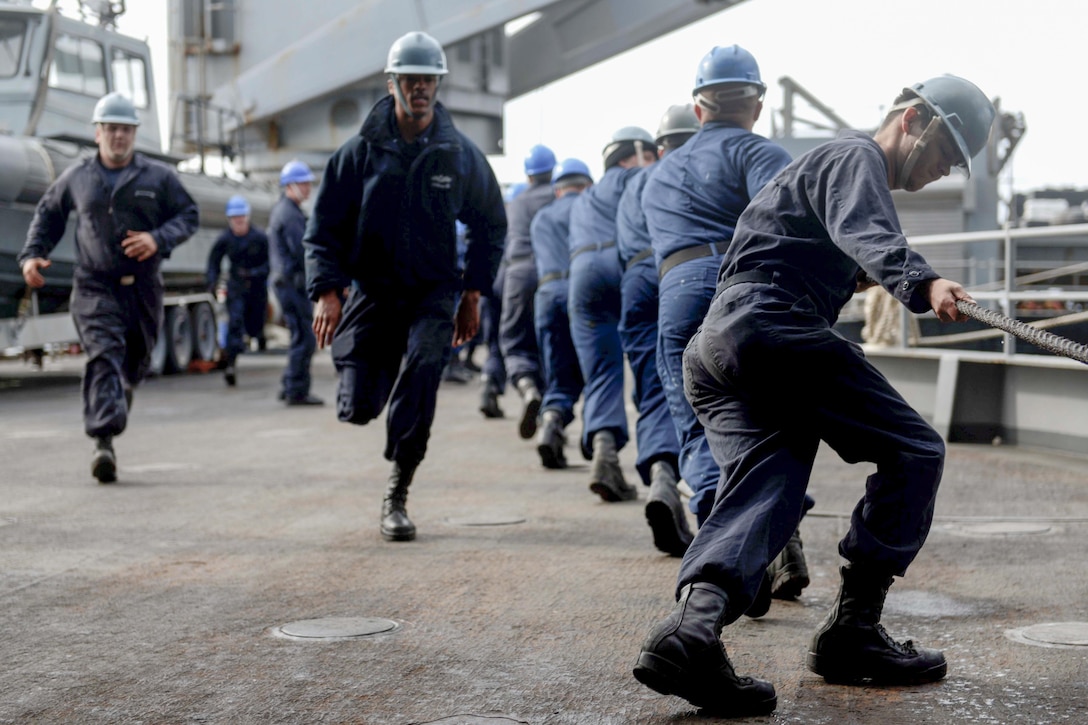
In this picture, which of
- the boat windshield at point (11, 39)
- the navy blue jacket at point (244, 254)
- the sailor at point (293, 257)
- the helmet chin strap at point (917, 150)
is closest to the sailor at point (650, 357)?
the helmet chin strap at point (917, 150)

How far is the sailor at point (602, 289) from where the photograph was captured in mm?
7844

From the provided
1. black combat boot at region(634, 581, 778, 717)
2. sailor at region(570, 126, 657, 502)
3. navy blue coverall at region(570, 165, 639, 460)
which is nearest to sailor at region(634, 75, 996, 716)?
black combat boot at region(634, 581, 778, 717)

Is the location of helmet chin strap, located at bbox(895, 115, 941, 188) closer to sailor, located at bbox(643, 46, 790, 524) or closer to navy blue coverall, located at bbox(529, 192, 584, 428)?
sailor, located at bbox(643, 46, 790, 524)

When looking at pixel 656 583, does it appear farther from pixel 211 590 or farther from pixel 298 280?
pixel 298 280

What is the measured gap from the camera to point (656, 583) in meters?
5.32

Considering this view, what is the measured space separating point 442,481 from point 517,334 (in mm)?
2890

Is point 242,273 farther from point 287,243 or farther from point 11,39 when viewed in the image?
point 287,243

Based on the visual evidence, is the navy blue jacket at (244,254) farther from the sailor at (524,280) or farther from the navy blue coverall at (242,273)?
the sailor at (524,280)

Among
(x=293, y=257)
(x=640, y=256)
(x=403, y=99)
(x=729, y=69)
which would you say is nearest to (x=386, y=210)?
(x=403, y=99)

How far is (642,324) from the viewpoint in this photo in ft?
22.0

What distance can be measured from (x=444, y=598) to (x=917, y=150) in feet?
7.52

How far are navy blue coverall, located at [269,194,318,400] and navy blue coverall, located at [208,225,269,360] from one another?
3273mm

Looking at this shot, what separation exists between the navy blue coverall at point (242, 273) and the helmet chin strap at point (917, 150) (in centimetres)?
1354

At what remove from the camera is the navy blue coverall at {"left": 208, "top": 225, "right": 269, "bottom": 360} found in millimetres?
17000
